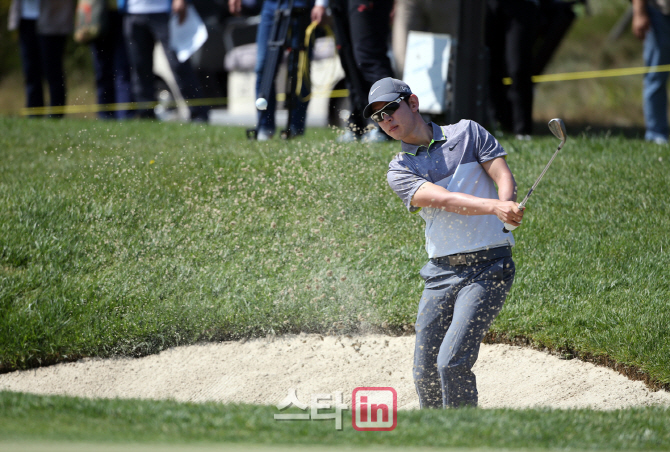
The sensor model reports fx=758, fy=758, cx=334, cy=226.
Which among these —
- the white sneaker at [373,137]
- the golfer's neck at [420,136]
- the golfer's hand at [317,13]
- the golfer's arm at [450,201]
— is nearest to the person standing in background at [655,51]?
the white sneaker at [373,137]

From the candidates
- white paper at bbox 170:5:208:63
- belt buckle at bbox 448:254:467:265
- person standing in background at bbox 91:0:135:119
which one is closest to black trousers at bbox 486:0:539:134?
white paper at bbox 170:5:208:63

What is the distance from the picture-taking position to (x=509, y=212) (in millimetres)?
3285

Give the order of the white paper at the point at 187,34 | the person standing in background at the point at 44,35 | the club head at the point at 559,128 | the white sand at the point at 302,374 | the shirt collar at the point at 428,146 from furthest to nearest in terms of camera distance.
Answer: the person standing in background at the point at 44,35 < the white paper at the point at 187,34 < the white sand at the point at 302,374 < the shirt collar at the point at 428,146 < the club head at the point at 559,128

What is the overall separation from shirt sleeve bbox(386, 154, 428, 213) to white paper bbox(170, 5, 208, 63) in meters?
5.15

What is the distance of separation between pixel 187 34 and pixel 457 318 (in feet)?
19.4

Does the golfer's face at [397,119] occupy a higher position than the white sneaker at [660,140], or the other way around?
the golfer's face at [397,119]

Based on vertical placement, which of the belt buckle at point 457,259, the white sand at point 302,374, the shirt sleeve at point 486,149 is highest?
the shirt sleeve at point 486,149

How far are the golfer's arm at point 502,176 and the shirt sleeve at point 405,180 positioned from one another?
333 millimetres

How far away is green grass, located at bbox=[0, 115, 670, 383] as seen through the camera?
16.7 ft

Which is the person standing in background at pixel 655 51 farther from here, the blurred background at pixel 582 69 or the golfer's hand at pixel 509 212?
the blurred background at pixel 582 69

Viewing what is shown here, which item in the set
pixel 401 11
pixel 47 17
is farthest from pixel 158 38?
pixel 401 11

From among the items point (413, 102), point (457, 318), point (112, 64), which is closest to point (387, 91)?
point (413, 102)

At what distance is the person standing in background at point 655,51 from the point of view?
7.26 metres

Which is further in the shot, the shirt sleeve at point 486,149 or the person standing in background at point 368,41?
the person standing in background at point 368,41
